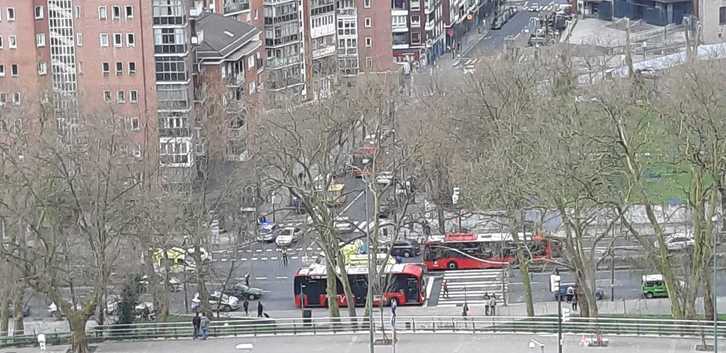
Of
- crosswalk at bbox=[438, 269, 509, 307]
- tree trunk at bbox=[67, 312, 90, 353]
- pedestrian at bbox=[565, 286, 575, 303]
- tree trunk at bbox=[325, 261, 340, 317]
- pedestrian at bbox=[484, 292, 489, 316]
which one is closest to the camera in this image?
tree trunk at bbox=[67, 312, 90, 353]

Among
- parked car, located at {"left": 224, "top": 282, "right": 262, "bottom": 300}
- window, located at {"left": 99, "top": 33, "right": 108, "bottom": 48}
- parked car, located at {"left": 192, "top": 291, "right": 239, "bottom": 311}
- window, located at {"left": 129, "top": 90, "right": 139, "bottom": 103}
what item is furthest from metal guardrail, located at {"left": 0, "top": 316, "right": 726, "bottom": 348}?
window, located at {"left": 99, "top": 33, "right": 108, "bottom": 48}

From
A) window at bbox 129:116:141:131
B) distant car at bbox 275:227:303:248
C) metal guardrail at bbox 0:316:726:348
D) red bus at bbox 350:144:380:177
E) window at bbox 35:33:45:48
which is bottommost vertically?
distant car at bbox 275:227:303:248

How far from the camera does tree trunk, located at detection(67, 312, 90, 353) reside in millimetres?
52688

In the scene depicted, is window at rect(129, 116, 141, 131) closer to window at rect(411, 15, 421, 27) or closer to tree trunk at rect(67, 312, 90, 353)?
tree trunk at rect(67, 312, 90, 353)

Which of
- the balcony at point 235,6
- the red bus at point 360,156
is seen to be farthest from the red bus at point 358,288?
the balcony at point 235,6

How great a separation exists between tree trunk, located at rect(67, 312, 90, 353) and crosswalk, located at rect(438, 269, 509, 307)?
20004 millimetres

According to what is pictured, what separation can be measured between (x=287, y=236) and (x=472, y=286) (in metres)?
12.5

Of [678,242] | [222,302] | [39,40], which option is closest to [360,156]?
[222,302]

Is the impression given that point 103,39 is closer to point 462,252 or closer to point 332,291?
point 462,252

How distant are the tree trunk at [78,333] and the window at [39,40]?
3915 cm

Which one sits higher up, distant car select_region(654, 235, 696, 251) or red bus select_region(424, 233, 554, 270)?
distant car select_region(654, 235, 696, 251)

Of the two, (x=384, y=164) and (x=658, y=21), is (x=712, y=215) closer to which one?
(x=384, y=164)

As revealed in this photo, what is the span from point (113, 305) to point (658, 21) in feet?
261

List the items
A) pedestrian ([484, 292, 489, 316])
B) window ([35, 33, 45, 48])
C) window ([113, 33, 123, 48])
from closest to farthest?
pedestrian ([484, 292, 489, 316]) → window ([113, 33, 123, 48]) → window ([35, 33, 45, 48])
